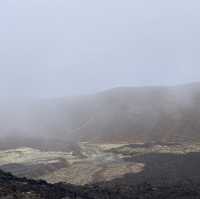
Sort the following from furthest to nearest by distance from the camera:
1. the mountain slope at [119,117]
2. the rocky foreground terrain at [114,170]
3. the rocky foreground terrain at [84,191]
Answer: the mountain slope at [119,117] < the rocky foreground terrain at [114,170] < the rocky foreground terrain at [84,191]

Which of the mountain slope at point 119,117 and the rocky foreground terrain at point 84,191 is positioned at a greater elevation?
the mountain slope at point 119,117

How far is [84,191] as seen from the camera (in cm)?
5088

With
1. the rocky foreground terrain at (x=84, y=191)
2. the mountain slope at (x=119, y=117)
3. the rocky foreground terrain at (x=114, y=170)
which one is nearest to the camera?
the rocky foreground terrain at (x=84, y=191)

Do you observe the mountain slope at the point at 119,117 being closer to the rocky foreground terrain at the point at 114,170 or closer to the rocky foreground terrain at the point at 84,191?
the rocky foreground terrain at the point at 114,170

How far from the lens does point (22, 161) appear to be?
344 feet

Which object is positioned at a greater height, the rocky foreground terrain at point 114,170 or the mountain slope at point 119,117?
the mountain slope at point 119,117

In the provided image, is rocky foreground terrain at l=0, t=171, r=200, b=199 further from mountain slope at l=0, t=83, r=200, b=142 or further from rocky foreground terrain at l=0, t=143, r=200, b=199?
mountain slope at l=0, t=83, r=200, b=142

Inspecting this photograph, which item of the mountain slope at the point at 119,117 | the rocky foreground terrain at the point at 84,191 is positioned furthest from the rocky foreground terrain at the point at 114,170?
the mountain slope at the point at 119,117

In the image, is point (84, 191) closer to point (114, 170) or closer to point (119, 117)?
point (114, 170)

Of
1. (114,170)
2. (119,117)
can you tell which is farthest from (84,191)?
(119,117)

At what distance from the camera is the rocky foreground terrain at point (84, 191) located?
3456 cm

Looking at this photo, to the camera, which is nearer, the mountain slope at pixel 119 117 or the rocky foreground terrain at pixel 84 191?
the rocky foreground terrain at pixel 84 191

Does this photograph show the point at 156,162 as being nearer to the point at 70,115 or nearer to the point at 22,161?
the point at 22,161

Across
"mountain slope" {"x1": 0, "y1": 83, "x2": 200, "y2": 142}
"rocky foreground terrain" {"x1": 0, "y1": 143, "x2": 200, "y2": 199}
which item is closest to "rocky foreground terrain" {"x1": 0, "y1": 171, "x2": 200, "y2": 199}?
"rocky foreground terrain" {"x1": 0, "y1": 143, "x2": 200, "y2": 199}
